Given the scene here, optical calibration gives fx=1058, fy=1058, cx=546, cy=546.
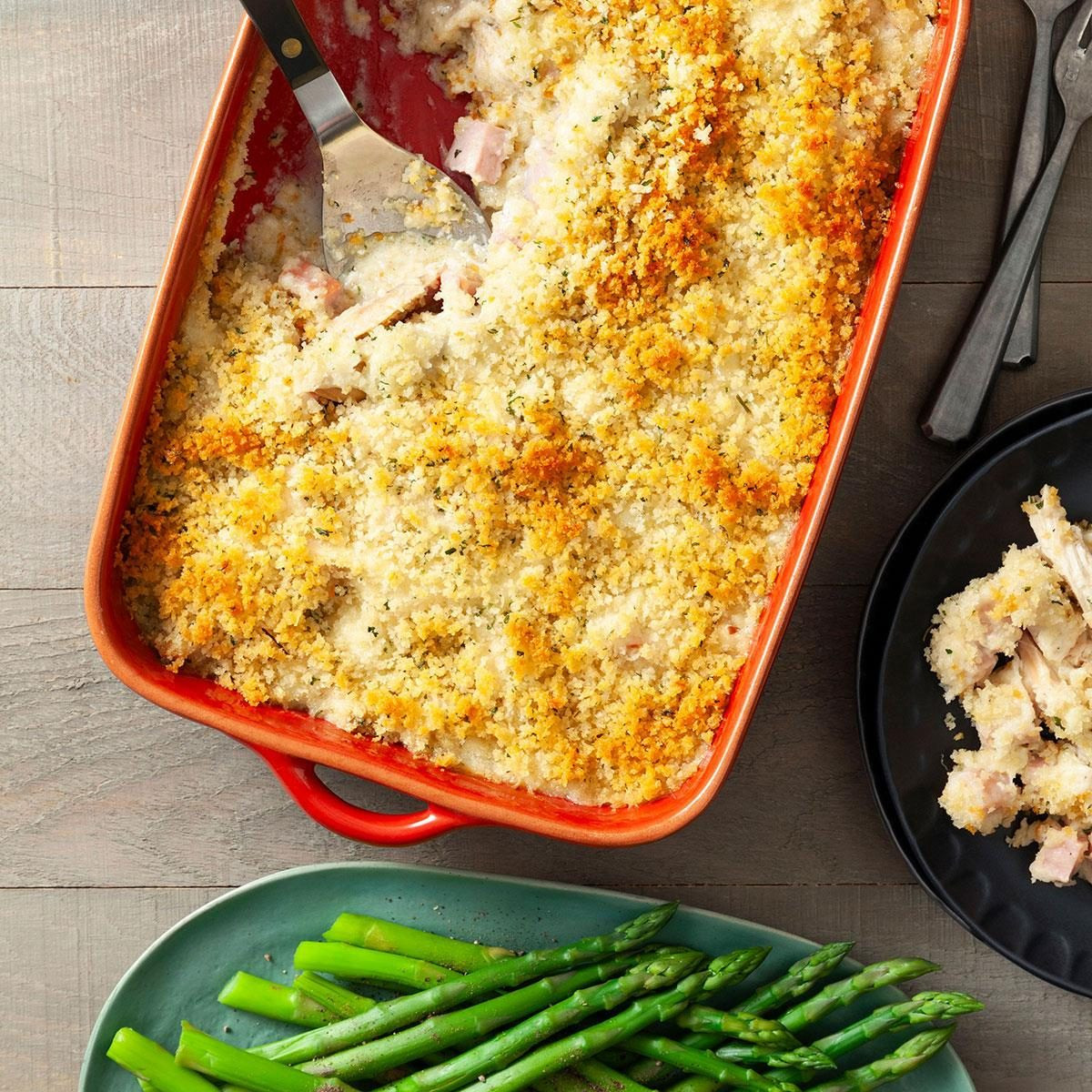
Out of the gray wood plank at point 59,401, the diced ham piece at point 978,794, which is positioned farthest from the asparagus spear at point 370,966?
the diced ham piece at point 978,794

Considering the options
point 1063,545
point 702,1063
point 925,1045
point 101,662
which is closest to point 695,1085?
point 702,1063

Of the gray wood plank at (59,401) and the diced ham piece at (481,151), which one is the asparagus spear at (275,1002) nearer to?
the gray wood plank at (59,401)

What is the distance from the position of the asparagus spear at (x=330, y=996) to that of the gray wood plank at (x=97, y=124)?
1307 mm

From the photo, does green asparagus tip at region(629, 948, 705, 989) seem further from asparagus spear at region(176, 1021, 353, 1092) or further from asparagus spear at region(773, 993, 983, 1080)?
asparagus spear at region(176, 1021, 353, 1092)

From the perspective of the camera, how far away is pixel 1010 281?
6.12ft

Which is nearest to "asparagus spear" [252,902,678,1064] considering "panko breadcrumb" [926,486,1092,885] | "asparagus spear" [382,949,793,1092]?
"asparagus spear" [382,949,793,1092]

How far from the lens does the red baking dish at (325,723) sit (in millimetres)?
1511

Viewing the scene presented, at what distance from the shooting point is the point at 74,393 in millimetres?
1898

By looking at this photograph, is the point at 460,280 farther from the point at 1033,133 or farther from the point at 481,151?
the point at 1033,133

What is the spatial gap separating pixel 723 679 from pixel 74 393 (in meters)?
1.25

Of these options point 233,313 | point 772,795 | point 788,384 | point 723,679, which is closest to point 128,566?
point 233,313

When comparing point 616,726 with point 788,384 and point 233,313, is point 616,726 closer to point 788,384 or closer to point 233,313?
point 788,384

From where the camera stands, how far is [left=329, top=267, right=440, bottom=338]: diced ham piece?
63.2 inches

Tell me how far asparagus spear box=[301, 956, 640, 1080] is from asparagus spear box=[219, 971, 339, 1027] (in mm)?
69
